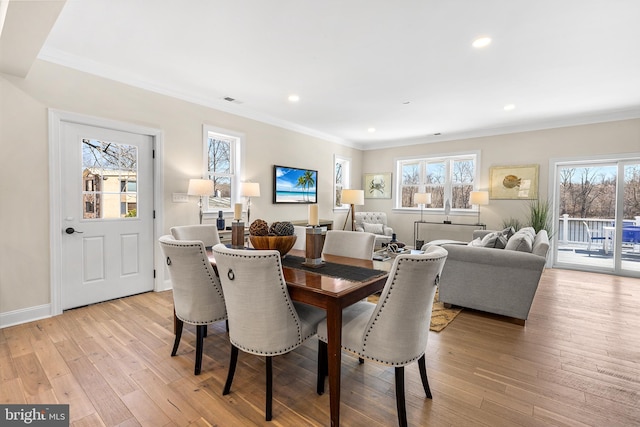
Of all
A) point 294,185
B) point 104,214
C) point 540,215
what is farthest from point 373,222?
point 104,214

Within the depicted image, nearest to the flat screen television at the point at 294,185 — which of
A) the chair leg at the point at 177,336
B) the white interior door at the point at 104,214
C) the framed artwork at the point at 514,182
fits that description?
the white interior door at the point at 104,214

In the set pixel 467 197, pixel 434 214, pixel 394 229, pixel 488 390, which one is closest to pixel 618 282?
pixel 467 197

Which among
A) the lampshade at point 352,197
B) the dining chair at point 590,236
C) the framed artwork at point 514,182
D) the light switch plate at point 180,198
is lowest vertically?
the dining chair at point 590,236

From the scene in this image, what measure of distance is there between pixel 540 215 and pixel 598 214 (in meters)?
0.87

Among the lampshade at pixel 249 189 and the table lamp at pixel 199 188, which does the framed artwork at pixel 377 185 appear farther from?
the table lamp at pixel 199 188

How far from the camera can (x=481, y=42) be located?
272cm

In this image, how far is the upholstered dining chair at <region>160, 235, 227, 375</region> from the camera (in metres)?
1.97

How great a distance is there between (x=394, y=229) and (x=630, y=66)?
15.4 feet

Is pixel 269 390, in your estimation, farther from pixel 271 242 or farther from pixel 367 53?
pixel 367 53

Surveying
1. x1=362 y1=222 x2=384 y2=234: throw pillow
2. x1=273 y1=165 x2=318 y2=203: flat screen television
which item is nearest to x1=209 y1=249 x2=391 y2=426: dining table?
x1=273 y1=165 x2=318 y2=203: flat screen television

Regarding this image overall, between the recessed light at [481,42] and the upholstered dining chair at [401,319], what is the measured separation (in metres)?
2.15

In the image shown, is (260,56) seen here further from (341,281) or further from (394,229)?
(394,229)

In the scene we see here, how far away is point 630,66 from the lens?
10.5 feet

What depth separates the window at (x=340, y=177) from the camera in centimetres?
689
